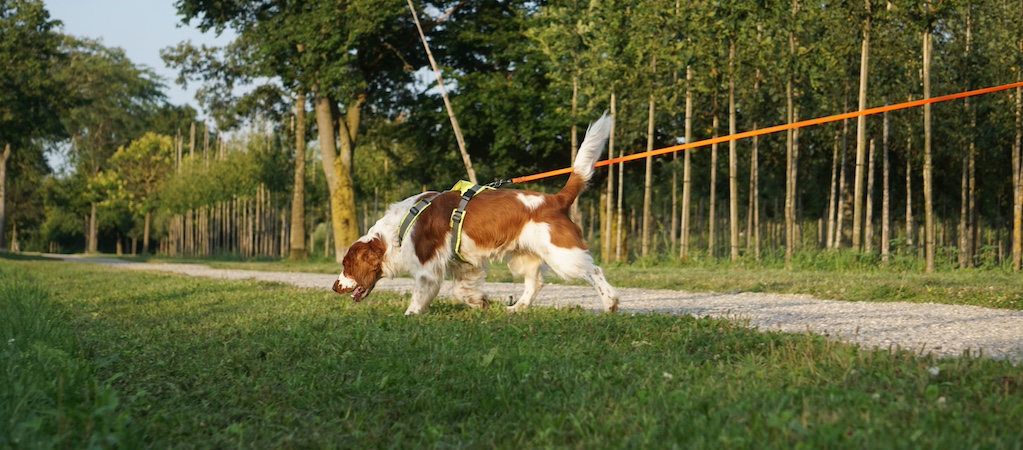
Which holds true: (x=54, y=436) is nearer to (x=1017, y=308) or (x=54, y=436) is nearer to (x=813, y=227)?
(x=1017, y=308)

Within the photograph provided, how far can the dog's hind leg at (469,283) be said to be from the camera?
8516 mm

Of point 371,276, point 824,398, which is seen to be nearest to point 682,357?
point 824,398

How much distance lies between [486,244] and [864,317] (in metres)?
3.23

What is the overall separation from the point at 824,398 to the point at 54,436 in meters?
3.03

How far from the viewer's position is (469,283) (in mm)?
8570

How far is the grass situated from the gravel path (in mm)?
895

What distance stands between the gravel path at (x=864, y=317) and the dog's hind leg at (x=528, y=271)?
28cm

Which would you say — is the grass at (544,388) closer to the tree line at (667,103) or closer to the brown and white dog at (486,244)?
the brown and white dog at (486,244)

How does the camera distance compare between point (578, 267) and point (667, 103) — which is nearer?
point (578, 267)

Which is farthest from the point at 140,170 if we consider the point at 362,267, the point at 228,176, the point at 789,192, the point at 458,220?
the point at 458,220

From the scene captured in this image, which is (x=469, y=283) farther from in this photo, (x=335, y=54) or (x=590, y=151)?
(x=335, y=54)

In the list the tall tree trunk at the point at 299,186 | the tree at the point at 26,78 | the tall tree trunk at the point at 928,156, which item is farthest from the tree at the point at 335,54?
the tall tree trunk at the point at 928,156

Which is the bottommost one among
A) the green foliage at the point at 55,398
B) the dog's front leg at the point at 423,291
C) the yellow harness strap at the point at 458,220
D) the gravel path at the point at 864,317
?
the green foliage at the point at 55,398

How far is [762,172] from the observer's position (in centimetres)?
2638
